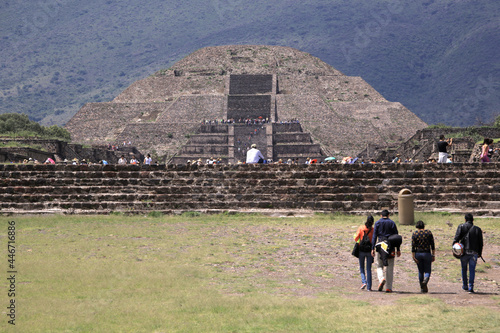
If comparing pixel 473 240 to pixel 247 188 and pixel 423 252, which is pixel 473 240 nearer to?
pixel 423 252

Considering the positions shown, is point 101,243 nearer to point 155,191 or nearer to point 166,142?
point 155,191

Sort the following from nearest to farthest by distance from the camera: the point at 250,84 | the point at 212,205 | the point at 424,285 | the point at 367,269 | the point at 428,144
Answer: the point at 424,285, the point at 367,269, the point at 212,205, the point at 428,144, the point at 250,84

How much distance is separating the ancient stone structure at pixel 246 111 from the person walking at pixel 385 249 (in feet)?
156

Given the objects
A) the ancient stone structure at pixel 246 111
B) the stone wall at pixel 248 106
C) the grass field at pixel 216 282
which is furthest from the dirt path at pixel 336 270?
the stone wall at pixel 248 106

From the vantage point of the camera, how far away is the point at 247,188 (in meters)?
21.4

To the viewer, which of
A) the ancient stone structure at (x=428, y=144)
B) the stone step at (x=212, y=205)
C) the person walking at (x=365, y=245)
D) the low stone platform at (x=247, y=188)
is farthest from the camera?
the ancient stone structure at (x=428, y=144)

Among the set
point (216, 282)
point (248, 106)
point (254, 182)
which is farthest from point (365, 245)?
point (248, 106)

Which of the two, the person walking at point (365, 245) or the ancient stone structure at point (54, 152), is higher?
the ancient stone structure at point (54, 152)

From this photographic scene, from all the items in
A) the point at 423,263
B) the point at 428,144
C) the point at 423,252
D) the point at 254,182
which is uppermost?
the point at 428,144

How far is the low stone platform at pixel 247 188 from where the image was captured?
20.6 metres

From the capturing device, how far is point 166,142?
68.1 metres

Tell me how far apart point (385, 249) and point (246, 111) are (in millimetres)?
69529

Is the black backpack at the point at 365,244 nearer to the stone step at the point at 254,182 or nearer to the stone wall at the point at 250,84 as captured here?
the stone step at the point at 254,182

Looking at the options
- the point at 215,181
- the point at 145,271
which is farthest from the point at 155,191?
the point at 145,271
